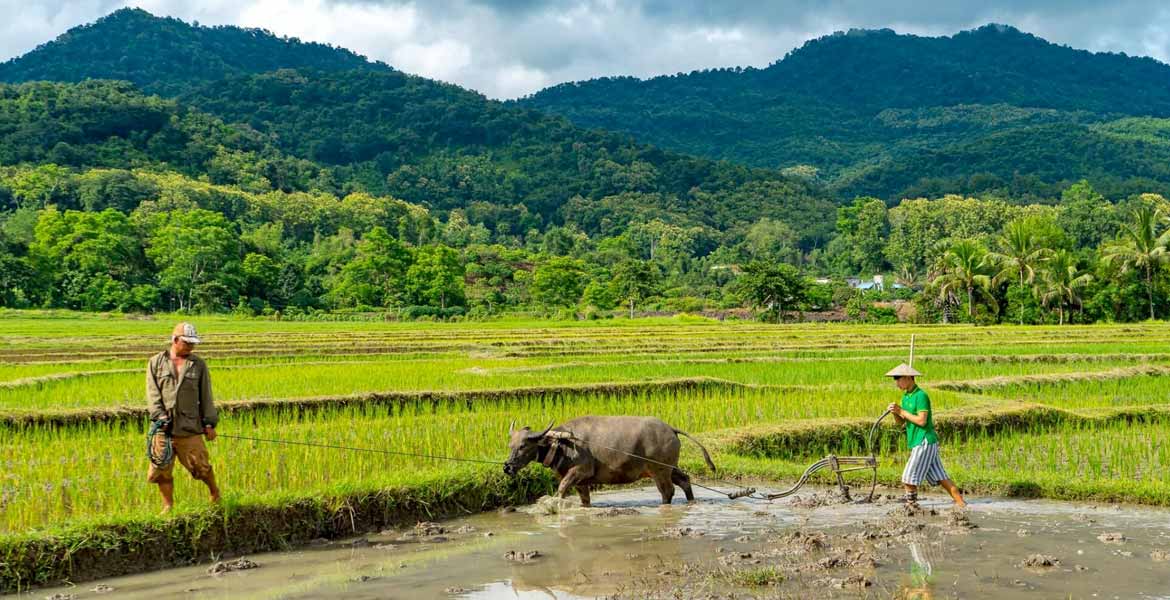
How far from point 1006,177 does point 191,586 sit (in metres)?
147

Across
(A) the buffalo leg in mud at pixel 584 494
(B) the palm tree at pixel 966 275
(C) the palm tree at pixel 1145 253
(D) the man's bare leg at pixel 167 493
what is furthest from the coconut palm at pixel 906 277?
(D) the man's bare leg at pixel 167 493

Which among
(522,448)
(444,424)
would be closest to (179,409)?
(522,448)

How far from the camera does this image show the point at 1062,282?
48.7 m

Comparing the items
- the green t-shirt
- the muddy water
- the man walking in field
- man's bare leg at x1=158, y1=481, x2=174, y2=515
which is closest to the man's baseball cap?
the man walking in field

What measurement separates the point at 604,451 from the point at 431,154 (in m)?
146

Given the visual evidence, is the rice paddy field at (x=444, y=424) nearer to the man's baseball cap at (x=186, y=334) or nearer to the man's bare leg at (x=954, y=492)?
the man's bare leg at (x=954, y=492)

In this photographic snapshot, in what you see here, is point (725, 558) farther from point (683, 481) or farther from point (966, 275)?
point (966, 275)

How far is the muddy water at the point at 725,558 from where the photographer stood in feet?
21.2

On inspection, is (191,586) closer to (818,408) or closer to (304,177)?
(818,408)

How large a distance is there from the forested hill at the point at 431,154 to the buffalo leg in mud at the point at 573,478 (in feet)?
316

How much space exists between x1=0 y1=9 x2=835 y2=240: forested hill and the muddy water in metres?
96.9

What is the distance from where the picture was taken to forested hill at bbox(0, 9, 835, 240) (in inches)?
4090

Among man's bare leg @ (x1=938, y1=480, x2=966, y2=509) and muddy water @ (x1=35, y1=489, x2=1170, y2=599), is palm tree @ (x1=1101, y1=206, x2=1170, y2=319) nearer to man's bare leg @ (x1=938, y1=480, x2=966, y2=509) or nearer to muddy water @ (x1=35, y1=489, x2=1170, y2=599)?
man's bare leg @ (x1=938, y1=480, x2=966, y2=509)

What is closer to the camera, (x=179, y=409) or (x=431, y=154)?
(x=179, y=409)
